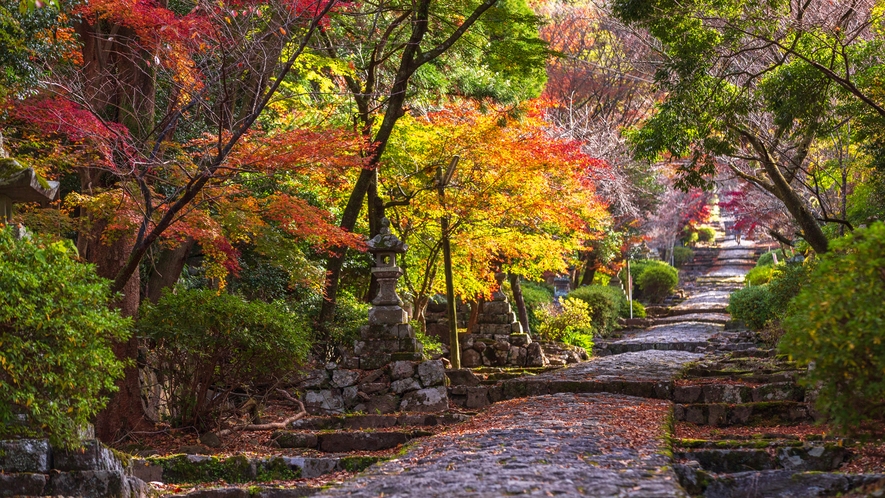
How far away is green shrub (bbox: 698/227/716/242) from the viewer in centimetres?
5300

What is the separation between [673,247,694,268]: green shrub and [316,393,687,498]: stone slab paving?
132 ft

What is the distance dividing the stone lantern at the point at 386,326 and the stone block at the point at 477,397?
92 centimetres

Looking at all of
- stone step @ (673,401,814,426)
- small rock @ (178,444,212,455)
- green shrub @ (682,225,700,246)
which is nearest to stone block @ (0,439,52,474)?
small rock @ (178,444,212,455)

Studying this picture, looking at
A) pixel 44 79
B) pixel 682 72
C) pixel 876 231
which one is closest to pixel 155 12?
pixel 44 79

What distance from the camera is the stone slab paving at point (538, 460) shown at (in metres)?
5.57

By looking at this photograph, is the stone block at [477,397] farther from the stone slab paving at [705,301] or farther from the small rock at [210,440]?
the stone slab paving at [705,301]

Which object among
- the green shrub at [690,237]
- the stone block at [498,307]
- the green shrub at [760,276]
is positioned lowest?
the stone block at [498,307]

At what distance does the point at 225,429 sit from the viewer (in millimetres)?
10289

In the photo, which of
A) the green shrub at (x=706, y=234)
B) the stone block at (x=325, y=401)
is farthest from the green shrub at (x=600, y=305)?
the green shrub at (x=706, y=234)

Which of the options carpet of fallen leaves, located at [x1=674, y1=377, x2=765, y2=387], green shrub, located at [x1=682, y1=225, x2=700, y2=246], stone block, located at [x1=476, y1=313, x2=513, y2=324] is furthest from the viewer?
green shrub, located at [x1=682, y1=225, x2=700, y2=246]

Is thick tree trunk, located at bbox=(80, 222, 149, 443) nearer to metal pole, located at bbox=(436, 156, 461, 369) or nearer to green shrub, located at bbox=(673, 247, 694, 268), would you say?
metal pole, located at bbox=(436, 156, 461, 369)

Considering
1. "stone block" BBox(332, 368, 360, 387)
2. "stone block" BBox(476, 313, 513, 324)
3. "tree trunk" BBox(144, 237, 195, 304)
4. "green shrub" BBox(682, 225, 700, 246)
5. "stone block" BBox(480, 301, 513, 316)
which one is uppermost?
"green shrub" BBox(682, 225, 700, 246)

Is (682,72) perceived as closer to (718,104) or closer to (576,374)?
(718,104)

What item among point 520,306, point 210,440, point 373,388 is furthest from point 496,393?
point 520,306
